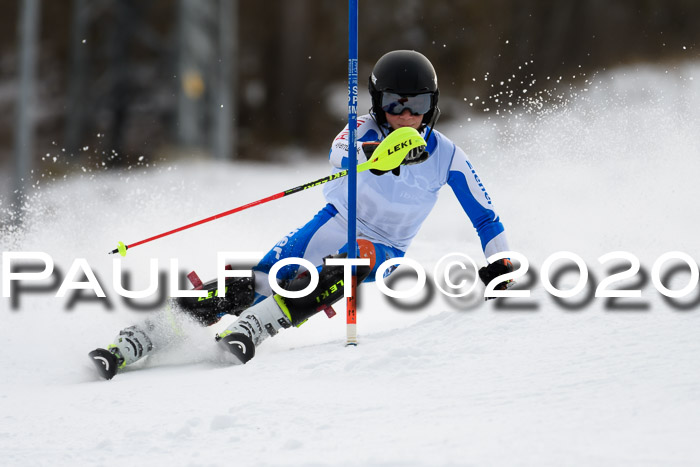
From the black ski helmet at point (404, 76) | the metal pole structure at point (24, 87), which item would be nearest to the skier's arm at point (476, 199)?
the black ski helmet at point (404, 76)

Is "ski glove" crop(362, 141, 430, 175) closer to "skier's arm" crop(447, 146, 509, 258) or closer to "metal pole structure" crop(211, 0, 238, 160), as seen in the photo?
"skier's arm" crop(447, 146, 509, 258)

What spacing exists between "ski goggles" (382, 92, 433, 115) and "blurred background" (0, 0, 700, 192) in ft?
47.5

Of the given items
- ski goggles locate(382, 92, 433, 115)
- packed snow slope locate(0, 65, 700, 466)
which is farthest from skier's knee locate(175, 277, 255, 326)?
ski goggles locate(382, 92, 433, 115)

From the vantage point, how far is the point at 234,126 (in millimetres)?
24094

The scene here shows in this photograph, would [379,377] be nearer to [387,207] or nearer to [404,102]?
[387,207]

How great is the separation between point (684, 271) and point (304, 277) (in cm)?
178

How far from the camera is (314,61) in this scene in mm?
24281

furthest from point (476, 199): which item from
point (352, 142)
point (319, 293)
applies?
point (319, 293)

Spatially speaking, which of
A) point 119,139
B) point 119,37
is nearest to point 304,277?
point 119,37

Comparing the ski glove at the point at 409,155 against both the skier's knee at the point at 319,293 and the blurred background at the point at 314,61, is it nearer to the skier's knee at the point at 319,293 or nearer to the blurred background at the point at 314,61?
the skier's knee at the point at 319,293

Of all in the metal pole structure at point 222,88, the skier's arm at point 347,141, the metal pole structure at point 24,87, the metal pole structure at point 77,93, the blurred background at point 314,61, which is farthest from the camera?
the blurred background at point 314,61

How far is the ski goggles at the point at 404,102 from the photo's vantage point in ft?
14.7

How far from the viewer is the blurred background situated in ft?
67.3

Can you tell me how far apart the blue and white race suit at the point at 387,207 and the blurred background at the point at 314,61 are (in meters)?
14.2
